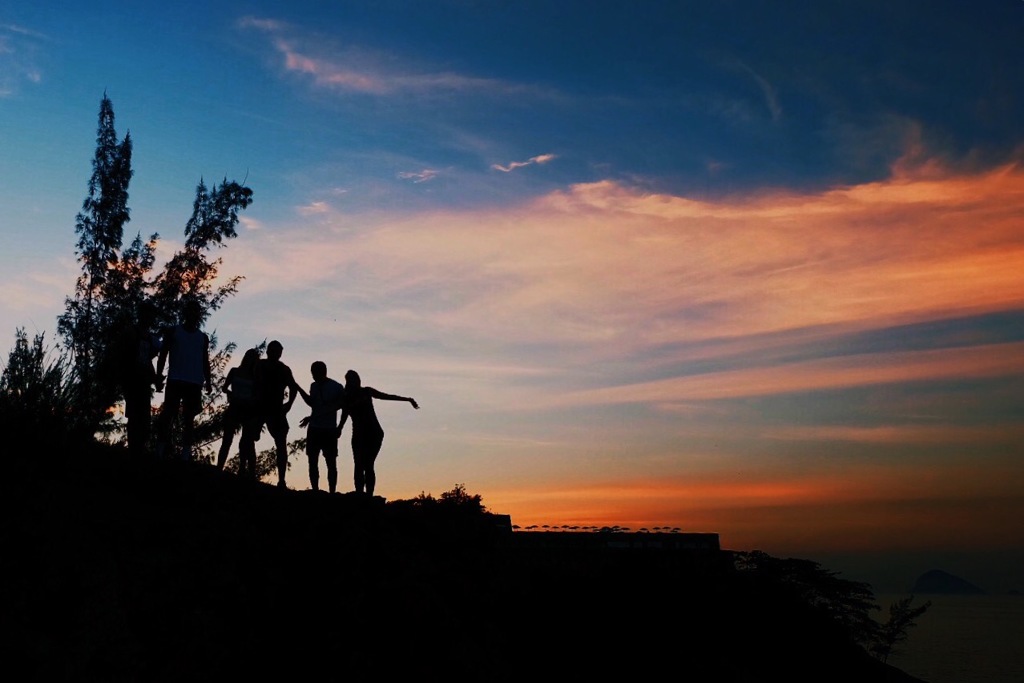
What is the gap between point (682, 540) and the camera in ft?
60.4

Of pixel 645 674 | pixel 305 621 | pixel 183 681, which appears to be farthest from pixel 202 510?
pixel 645 674

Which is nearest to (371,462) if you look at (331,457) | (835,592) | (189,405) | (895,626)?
(331,457)

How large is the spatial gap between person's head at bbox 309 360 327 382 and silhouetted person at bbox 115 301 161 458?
214cm

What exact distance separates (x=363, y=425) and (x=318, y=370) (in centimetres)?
106

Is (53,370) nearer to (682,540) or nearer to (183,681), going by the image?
(183,681)

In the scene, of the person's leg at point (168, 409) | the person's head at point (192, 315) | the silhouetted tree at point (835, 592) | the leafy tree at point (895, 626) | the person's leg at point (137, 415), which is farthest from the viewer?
the leafy tree at point (895, 626)

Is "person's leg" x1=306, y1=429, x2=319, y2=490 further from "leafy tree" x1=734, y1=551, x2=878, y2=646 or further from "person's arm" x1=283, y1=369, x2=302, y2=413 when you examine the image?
"leafy tree" x1=734, y1=551, x2=878, y2=646

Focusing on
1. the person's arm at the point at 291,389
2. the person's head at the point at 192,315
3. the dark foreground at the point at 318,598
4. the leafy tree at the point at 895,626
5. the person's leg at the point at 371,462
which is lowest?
the leafy tree at the point at 895,626

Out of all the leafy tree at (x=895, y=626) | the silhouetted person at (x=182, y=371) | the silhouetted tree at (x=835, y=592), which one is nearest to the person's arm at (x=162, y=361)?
the silhouetted person at (x=182, y=371)

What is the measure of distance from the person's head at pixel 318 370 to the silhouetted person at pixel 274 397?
0.42 m

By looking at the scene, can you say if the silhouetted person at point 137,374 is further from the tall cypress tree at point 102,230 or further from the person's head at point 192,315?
the tall cypress tree at point 102,230

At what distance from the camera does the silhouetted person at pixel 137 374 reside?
41.0 ft

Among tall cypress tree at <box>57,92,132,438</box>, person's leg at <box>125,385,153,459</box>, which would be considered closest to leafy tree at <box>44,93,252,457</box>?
tall cypress tree at <box>57,92,132,438</box>

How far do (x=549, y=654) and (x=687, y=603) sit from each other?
3804 millimetres
